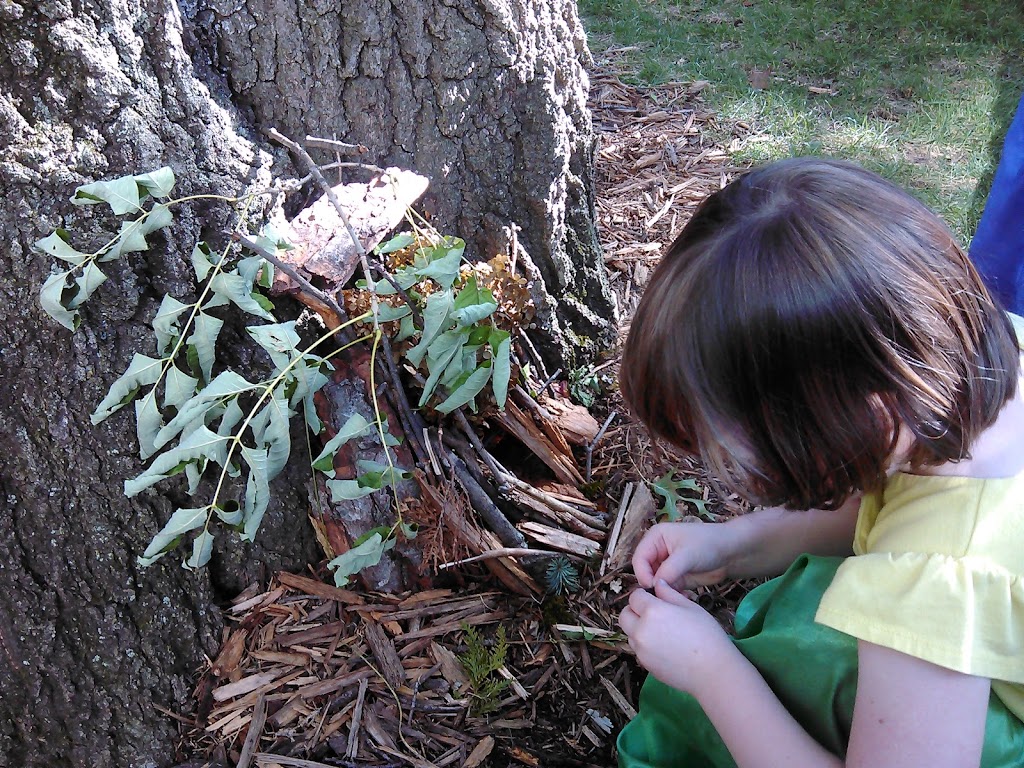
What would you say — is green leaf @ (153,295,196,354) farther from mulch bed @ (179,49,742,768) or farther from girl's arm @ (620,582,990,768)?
girl's arm @ (620,582,990,768)

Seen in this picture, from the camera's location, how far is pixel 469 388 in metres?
1.62

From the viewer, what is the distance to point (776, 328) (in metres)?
1.07

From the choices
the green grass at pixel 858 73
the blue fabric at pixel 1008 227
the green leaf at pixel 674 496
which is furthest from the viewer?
the green grass at pixel 858 73

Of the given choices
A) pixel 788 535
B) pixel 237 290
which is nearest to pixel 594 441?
pixel 788 535

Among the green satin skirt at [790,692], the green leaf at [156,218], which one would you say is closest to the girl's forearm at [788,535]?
the green satin skirt at [790,692]

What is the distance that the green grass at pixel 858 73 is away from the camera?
3361 millimetres

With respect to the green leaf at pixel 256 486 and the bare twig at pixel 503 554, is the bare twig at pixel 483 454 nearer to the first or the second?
the bare twig at pixel 503 554

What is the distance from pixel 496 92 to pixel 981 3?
3.83m

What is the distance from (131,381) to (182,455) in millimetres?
207

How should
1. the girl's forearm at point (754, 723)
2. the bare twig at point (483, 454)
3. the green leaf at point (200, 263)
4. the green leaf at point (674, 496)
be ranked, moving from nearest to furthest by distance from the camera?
the girl's forearm at point (754, 723) < the green leaf at point (200, 263) < the bare twig at point (483, 454) < the green leaf at point (674, 496)

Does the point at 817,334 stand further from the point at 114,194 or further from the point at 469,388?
the point at 114,194

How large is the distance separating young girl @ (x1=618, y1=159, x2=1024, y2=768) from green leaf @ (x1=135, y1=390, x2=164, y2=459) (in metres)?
0.87

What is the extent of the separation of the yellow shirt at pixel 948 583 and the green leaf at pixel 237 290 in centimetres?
108

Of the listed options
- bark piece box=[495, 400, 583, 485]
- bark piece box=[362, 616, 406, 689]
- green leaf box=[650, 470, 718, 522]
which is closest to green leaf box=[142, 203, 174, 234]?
bark piece box=[495, 400, 583, 485]
